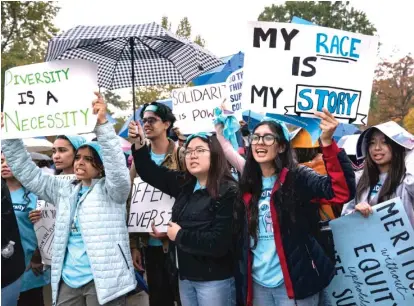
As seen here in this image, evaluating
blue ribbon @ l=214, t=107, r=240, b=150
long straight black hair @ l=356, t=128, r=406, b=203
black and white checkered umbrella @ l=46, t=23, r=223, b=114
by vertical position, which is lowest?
long straight black hair @ l=356, t=128, r=406, b=203

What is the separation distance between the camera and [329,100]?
11.2 feet

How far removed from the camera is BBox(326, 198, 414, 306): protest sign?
3.45m

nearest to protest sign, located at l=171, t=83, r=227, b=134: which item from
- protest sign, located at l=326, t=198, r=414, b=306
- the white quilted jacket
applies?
the white quilted jacket

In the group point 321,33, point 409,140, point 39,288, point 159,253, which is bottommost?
point 39,288

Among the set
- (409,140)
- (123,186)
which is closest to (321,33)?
(409,140)

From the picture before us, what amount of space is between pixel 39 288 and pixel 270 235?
2.45 meters

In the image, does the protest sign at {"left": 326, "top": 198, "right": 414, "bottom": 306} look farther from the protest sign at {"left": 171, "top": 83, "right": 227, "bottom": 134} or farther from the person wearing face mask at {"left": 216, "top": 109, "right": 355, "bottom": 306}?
the protest sign at {"left": 171, "top": 83, "right": 227, "bottom": 134}

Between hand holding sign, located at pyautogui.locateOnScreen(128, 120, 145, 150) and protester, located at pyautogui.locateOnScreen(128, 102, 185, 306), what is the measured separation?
42cm

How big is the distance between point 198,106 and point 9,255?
2.43 meters

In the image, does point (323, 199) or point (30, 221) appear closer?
point (323, 199)

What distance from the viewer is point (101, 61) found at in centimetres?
461

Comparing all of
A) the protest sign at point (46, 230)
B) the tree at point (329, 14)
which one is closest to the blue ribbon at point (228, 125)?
the protest sign at point (46, 230)

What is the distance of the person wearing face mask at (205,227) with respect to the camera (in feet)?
10.8

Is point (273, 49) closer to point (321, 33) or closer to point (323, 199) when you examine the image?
point (321, 33)
